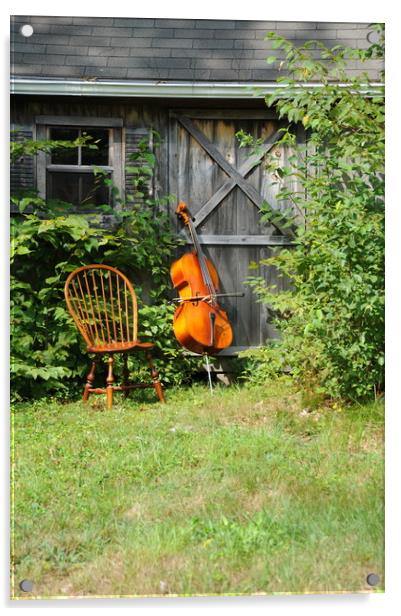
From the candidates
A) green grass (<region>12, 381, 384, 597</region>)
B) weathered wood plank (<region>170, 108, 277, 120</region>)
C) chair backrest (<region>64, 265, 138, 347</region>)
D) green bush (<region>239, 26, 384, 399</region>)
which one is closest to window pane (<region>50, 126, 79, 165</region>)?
chair backrest (<region>64, 265, 138, 347</region>)

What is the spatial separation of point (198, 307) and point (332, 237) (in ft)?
2.86

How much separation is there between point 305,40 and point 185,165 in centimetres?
90

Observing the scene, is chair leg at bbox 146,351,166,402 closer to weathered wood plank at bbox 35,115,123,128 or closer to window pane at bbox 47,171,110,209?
window pane at bbox 47,171,110,209

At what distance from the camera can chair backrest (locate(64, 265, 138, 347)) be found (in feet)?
12.2

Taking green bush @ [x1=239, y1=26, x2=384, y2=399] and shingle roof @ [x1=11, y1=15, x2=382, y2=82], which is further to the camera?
green bush @ [x1=239, y1=26, x2=384, y2=399]

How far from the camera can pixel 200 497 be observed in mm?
3047

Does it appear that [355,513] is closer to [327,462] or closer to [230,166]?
[327,462]

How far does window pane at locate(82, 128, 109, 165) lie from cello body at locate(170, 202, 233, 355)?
453 millimetres

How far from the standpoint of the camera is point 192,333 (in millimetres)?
3857

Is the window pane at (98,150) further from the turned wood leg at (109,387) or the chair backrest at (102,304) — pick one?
the turned wood leg at (109,387)

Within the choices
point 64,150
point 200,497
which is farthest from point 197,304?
point 200,497

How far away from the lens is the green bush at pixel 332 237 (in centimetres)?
338

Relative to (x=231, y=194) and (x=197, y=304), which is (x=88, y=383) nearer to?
(x=197, y=304)

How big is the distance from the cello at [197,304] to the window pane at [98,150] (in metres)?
0.45
